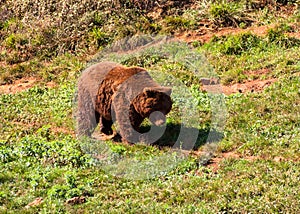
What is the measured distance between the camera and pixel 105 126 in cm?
1212

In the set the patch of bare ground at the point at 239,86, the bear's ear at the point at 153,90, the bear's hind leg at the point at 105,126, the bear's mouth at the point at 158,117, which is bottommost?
the bear's hind leg at the point at 105,126

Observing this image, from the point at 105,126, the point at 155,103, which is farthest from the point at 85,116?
the point at 155,103

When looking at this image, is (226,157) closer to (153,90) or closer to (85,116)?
(153,90)

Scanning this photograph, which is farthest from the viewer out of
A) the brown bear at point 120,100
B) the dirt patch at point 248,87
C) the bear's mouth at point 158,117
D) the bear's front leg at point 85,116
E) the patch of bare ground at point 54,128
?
the dirt patch at point 248,87

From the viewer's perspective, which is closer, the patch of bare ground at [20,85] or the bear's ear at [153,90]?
the bear's ear at [153,90]

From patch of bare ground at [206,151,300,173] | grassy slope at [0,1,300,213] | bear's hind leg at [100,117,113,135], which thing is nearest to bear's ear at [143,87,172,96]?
grassy slope at [0,1,300,213]

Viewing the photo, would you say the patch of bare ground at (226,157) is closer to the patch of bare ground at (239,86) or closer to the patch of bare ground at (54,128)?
the patch of bare ground at (239,86)

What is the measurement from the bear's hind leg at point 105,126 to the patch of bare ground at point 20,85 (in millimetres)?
4544

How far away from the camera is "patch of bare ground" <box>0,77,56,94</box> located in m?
16.4

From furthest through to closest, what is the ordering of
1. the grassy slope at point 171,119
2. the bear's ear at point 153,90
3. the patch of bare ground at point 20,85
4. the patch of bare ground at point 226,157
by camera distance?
the patch of bare ground at point 20,85
the bear's ear at point 153,90
the patch of bare ground at point 226,157
the grassy slope at point 171,119

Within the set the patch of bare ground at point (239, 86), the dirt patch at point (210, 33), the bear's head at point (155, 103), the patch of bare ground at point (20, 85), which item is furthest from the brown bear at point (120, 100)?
the dirt patch at point (210, 33)

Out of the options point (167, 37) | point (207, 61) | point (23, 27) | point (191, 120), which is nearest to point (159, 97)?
point (191, 120)

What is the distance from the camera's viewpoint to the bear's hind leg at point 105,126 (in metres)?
12.1

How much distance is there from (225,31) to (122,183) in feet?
27.2
